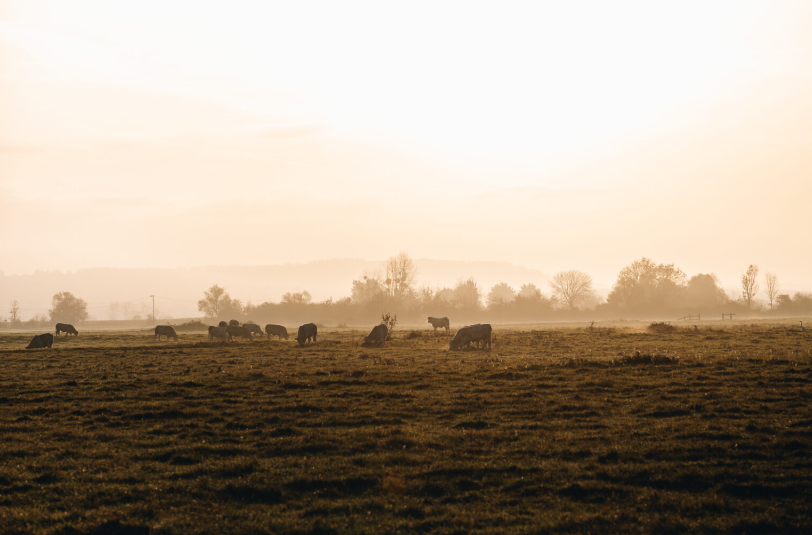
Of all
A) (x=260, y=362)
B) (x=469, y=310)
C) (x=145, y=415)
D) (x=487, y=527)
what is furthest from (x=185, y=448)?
(x=469, y=310)

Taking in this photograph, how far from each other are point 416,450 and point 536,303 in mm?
102969

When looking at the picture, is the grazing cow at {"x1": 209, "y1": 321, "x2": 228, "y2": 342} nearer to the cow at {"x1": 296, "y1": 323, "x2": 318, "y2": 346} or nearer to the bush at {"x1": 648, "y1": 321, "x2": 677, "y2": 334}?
the cow at {"x1": 296, "y1": 323, "x2": 318, "y2": 346}

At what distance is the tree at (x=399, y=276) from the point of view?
384ft

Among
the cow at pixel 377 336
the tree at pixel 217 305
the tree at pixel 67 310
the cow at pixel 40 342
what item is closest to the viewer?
the cow at pixel 377 336

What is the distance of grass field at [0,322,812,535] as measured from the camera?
29.7 feet

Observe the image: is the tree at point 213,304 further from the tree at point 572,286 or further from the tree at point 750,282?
the tree at point 750,282

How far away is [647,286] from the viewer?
115 meters

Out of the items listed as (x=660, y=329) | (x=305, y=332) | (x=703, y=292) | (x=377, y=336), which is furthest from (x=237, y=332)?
(x=703, y=292)

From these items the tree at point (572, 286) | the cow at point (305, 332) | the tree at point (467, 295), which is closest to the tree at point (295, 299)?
the tree at point (467, 295)

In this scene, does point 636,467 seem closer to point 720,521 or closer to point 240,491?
point 720,521

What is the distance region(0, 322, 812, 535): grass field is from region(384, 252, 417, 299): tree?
91786 mm

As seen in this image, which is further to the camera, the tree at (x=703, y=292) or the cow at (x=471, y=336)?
the tree at (x=703, y=292)

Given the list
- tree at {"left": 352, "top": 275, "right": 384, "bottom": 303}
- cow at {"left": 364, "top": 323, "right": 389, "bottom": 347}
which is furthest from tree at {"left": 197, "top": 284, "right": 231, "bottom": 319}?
cow at {"left": 364, "top": 323, "right": 389, "bottom": 347}

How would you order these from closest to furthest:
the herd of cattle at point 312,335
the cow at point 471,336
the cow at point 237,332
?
1. the cow at point 471,336
2. the herd of cattle at point 312,335
3. the cow at point 237,332
